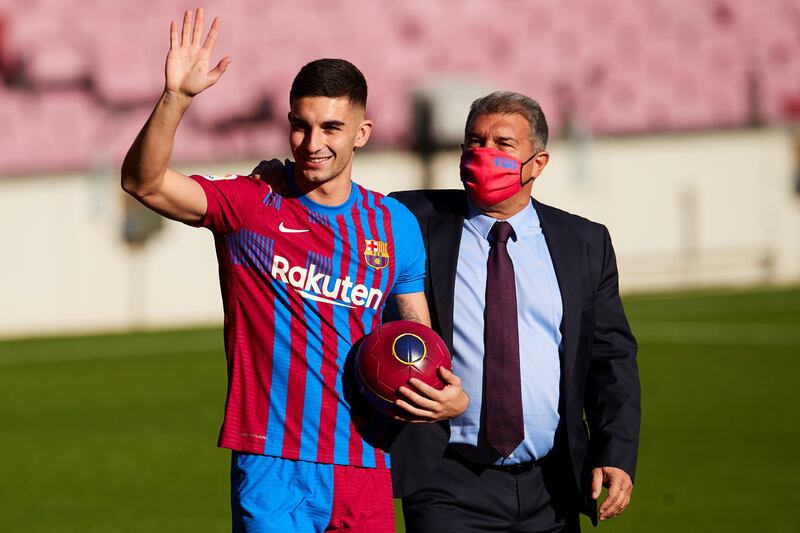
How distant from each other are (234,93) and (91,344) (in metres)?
7.73

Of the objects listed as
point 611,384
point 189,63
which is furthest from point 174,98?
point 611,384

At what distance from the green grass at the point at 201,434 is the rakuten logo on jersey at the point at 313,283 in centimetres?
451

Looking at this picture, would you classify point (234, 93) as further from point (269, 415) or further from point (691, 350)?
point (269, 415)

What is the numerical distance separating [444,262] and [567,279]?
469mm

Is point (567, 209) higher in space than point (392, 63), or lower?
lower

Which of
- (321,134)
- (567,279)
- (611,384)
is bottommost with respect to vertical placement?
(611,384)

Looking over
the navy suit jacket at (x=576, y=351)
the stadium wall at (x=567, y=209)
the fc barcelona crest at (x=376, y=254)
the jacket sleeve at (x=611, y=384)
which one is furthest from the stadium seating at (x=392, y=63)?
the fc barcelona crest at (x=376, y=254)

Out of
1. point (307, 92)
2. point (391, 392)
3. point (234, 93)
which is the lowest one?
point (391, 392)

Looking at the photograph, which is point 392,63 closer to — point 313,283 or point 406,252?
point 406,252

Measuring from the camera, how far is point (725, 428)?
1190 centimetres

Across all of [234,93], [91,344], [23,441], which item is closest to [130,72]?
[234,93]

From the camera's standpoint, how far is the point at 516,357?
15.9 ft

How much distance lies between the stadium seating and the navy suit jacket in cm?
2139

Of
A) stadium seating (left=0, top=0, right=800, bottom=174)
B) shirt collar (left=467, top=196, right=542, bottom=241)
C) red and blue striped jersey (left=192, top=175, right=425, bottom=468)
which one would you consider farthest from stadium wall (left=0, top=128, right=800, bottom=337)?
red and blue striped jersey (left=192, top=175, right=425, bottom=468)
